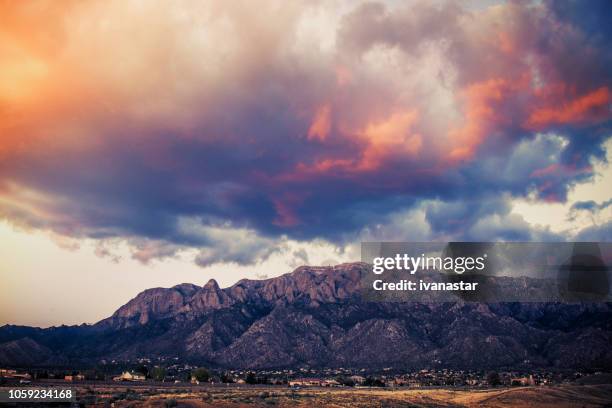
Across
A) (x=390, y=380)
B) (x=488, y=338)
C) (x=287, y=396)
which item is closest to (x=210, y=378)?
(x=390, y=380)

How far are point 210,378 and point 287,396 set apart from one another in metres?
56.4

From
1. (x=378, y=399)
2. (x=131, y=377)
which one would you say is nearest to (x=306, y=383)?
(x=131, y=377)

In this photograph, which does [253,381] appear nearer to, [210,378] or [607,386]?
[210,378]

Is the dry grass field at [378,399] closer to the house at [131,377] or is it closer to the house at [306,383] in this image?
the house at [306,383]

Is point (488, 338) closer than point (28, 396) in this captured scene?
No

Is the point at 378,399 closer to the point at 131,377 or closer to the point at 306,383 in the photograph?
the point at 306,383

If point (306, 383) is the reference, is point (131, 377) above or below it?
above

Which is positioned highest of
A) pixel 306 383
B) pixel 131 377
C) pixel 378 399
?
pixel 378 399

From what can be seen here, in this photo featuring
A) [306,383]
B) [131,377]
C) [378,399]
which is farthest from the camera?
[131,377]

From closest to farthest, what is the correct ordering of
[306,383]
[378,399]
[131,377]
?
[378,399], [306,383], [131,377]

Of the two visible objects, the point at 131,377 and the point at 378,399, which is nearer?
the point at 378,399

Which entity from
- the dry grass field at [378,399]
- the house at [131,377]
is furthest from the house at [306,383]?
the dry grass field at [378,399]

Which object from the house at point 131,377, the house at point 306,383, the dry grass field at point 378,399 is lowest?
the house at point 306,383

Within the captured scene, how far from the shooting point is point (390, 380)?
142000 millimetres
